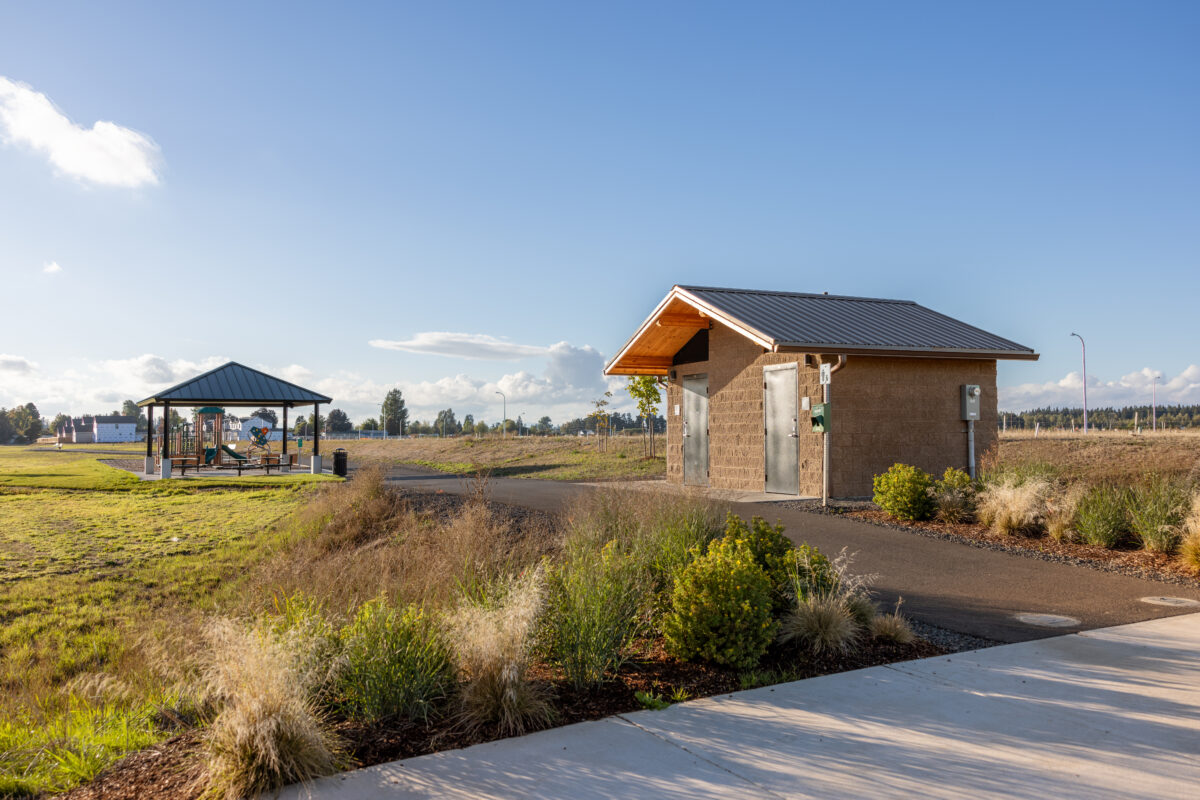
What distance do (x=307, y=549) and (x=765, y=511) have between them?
6882mm

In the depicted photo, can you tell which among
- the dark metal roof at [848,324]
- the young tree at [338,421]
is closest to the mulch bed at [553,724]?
the dark metal roof at [848,324]

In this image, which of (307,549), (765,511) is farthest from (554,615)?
(765,511)

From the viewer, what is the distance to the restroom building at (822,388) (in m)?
13.9

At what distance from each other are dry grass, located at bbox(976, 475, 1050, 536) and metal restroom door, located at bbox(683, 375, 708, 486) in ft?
24.3

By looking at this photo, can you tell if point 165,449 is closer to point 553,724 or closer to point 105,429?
point 553,724

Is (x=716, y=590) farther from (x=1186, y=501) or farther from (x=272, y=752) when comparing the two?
(x=1186, y=501)

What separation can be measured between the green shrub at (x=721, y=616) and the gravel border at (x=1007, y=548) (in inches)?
218

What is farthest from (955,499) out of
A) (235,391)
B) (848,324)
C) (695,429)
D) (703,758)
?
(235,391)

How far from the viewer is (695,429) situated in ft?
58.3

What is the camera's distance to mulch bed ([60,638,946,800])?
133 inches

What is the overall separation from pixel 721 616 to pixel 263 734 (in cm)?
268

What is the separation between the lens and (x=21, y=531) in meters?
13.8

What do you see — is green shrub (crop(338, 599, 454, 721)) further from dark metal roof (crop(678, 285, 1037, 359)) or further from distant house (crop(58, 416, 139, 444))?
distant house (crop(58, 416, 139, 444))

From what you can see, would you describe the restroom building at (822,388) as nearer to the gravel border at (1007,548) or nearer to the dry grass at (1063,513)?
the gravel border at (1007,548)
